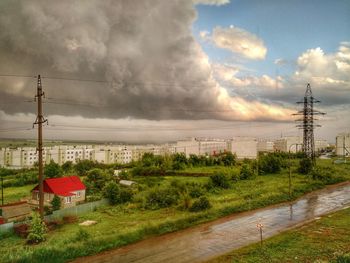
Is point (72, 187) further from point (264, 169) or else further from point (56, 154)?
point (56, 154)

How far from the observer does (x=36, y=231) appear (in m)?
22.2

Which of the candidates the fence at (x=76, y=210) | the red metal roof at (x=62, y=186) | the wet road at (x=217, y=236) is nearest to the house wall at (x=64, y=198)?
the red metal roof at (x=62, y=186)

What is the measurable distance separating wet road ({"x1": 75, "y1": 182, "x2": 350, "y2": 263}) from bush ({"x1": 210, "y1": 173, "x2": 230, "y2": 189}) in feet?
36.1

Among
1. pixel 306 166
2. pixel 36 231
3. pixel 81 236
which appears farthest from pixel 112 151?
pixel 81 236

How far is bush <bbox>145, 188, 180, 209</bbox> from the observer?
1304 inches

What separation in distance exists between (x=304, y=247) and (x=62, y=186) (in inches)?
1034

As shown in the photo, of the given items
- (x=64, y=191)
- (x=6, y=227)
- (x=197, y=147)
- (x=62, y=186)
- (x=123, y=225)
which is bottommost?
(x=123, y=225)

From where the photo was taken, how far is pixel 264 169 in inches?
2376

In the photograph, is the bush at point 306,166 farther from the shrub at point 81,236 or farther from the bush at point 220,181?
the shrub at point 81,236

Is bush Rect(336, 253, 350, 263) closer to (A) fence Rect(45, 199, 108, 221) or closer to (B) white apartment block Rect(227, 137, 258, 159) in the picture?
(A) fence Rect(45, 199, 108, 221)

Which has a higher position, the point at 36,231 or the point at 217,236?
the point at 36,231

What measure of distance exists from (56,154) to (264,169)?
281 ft

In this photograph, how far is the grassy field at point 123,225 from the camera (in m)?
19.1

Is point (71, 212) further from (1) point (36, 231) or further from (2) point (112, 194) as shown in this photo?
(1) point (36, 231)
